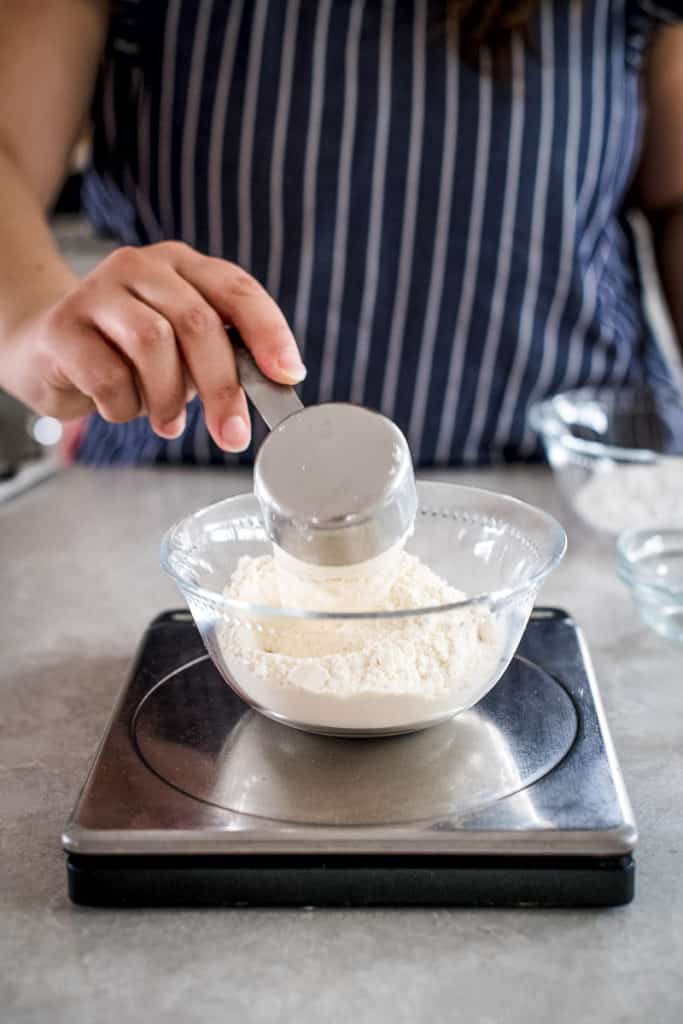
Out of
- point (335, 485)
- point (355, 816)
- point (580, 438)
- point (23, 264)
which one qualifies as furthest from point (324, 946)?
point (580, 438)

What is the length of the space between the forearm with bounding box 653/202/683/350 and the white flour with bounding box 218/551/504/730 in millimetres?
828

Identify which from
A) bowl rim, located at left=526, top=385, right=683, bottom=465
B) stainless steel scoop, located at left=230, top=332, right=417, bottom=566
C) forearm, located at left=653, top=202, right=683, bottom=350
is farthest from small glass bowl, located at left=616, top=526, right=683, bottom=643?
forearm, located at left=653, top=202, right=683, bottom=350

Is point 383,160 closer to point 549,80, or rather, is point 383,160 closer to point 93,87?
point 549,80

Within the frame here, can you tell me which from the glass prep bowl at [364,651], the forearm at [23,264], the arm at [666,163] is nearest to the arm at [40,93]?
the forearm at [23,264]

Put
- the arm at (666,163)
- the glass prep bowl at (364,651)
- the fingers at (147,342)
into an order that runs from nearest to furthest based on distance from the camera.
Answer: the glass prep bowl at (364,651), the fingers at (147,342), the arm at (666,163)

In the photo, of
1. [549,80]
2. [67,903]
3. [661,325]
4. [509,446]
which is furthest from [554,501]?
[661,325]

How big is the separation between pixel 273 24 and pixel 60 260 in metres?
0.39

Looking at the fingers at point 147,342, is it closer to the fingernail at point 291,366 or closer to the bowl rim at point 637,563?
the fingernail at point 291,366

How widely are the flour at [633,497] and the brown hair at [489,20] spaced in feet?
1.46

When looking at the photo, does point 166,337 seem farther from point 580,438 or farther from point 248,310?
point 580,438

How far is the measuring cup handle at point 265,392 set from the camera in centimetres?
65

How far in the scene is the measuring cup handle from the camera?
648 millimetres

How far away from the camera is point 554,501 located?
3.61 feet

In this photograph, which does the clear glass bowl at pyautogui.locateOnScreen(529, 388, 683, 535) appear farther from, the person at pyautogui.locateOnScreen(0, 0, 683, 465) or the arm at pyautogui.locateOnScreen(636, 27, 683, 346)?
the arm at pyautogui.locateOnScreen(636, 27, 683, 346)
